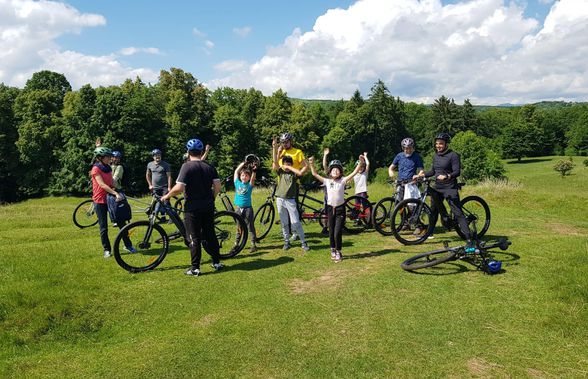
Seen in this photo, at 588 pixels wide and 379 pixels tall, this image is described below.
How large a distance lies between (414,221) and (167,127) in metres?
40.0

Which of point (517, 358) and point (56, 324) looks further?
point (56, 324)

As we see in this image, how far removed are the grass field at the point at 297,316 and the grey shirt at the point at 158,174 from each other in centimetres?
308

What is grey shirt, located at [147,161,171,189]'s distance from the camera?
1106cm

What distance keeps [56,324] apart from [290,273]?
146 inches

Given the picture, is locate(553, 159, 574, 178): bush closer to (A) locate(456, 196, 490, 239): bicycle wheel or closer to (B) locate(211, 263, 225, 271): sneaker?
(A) locate(456, 196, 490, 239): bicycle wheel

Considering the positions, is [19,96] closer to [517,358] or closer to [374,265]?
[374,265]

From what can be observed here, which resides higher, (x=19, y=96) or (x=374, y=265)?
(x=19, y=96)

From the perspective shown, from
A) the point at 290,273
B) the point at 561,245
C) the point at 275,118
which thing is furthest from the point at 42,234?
the point at 275,118

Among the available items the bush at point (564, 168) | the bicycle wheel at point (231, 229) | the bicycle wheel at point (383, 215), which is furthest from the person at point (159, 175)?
the bush at point (564, 168)

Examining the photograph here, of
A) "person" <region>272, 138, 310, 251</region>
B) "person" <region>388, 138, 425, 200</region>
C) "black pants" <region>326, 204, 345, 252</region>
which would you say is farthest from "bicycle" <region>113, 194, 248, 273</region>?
"person" <region>388, 138, 425, 200</region>

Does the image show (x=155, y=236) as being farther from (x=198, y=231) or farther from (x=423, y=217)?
(x=423, y=217)

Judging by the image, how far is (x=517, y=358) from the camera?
4.30 metres

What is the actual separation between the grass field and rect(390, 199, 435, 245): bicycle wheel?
0.49m

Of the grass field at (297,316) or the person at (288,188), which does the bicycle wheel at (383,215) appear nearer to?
the grass field at (297,316)
